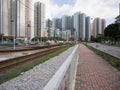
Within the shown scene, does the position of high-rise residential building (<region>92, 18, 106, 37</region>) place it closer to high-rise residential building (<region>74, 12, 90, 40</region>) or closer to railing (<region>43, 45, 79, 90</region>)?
high-rise residential building (<region>74, 12, 90, 40</region>)

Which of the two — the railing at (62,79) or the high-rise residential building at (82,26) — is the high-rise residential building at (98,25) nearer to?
the high-rise residential building at (82,26)

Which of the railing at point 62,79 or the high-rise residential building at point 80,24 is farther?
the high-rise residential building at point 80,24

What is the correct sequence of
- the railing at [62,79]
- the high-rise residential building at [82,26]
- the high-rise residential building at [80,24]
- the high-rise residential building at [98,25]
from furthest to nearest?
the high-rise residential building at [98,25], the high-rise residential building at [82,26], the high-rise residential building at [80,24], the railing at [62,79]

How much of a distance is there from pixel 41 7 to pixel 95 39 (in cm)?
14223

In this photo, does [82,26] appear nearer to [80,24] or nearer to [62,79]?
[80,24]

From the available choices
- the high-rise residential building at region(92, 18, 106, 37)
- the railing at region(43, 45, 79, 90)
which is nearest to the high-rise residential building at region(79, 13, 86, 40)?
the high-rise residential building at region(92, 18, 106, 37)

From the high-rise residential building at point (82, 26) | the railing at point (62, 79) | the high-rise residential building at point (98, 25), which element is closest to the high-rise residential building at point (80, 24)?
the high-rise residential building at point (82, 26)

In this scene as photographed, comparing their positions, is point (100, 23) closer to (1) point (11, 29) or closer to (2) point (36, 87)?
(1) point (11, 29)

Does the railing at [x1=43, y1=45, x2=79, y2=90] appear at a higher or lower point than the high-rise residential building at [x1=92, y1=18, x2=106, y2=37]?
lower

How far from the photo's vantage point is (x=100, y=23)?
174625mm

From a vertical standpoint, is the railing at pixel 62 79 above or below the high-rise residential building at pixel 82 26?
below

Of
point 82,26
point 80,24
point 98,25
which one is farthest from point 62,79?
point 98,25

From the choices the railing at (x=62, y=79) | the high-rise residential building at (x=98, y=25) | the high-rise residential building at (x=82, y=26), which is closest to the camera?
the railing at (x=62, y=79)

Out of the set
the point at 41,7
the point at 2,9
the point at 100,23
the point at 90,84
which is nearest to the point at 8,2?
the point at 2,9
